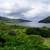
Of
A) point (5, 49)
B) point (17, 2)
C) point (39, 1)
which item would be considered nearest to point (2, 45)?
point (5, 49)

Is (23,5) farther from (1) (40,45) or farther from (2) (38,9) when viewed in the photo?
(1) (40,45)

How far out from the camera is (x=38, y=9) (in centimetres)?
481

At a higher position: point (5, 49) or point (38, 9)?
point (38, 9)

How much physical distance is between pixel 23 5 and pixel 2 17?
77 centimetres

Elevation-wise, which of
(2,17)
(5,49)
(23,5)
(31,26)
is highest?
(23,5)

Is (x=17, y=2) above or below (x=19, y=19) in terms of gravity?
above

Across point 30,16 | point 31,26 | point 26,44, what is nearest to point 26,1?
point 30,16

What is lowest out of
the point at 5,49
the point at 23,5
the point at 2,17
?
the point at 5,49

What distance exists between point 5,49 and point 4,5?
1.41 metres

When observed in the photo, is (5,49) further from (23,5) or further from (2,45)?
(23,5)

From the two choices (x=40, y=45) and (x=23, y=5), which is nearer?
(x=40, y=45)

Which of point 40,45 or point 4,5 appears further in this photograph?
point 4,5

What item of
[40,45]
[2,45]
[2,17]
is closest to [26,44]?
[40,45]

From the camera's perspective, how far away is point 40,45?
4492 mm
